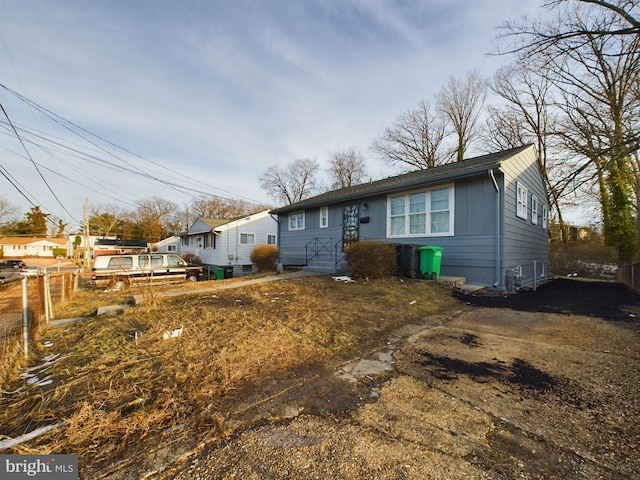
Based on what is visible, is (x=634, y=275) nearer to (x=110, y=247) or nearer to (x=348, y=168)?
(x=348, y=168)

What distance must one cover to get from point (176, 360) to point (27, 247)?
241 feet

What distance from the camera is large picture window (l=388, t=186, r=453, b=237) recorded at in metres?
9.42

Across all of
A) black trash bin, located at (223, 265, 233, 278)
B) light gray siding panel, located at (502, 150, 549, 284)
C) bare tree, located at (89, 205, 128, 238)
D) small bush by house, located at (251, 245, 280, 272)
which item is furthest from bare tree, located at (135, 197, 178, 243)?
light gray siding panel, located at (502, 150, 549, 284)

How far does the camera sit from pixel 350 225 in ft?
40.9

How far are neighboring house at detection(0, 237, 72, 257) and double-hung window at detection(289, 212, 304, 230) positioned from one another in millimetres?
56637

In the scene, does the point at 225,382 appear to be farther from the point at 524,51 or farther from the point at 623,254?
the point at 623,254

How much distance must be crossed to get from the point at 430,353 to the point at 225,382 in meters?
2.49

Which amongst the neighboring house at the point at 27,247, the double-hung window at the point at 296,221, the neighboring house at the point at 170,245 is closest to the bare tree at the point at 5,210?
the neighboring house at the point at 27,247

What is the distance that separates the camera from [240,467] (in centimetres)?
164

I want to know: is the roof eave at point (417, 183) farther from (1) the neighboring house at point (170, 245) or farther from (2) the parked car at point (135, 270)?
(1) the neighboring house at point (170, 245)

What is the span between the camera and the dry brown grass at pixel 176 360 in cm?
200

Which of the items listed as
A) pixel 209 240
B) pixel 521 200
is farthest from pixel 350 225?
pixel 209 240

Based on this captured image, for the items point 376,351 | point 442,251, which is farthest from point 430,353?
point 442,251

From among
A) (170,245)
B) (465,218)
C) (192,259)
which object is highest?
(465,218)
